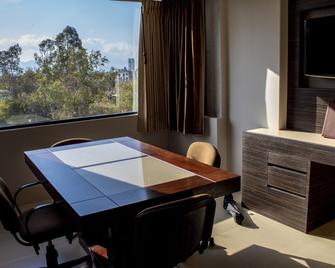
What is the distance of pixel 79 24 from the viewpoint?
400 centimetres

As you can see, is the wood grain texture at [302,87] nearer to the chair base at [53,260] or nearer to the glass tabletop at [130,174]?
the glass tabletop at [130,174]

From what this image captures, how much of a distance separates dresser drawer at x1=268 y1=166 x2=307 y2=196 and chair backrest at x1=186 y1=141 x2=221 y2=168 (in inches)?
31.1

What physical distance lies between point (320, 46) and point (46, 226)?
105 inches

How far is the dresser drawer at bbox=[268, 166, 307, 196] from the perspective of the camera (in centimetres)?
299

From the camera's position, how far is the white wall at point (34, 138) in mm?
3648

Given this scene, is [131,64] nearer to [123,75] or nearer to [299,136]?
[123,75]

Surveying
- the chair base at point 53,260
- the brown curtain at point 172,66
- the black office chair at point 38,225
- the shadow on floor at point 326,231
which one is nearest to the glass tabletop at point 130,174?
the black office chair at point 38,225

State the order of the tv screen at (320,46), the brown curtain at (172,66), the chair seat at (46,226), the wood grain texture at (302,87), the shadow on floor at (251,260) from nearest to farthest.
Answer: the chair seat at (46,226) < the shadow on floor at (251,260) < the tv screen at (320,46) < the wood grain texture at (302,87) < the brown curtain at (172,66)

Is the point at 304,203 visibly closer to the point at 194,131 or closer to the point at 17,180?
the point at 194,131

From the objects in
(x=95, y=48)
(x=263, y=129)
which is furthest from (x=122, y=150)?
(x=95, y=48)

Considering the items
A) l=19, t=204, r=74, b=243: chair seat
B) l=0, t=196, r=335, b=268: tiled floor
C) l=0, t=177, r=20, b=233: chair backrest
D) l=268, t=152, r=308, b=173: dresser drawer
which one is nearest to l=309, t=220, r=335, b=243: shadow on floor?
l=0, t=196, r=335, b=268: tiled floor

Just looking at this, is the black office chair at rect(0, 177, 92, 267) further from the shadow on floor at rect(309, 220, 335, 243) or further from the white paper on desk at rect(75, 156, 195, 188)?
the shadow on floor at rect(309, 220, 335, 243)

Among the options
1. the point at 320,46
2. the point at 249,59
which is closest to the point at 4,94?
the point at 249,59

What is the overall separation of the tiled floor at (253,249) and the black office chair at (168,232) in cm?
82
